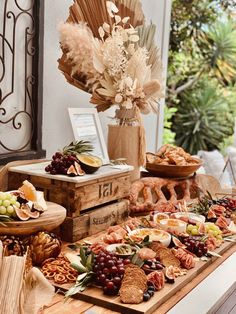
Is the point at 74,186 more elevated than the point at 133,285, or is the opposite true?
the point at 74,186

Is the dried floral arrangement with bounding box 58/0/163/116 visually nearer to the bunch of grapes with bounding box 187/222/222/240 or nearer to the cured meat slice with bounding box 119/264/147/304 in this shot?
the bunch of grapes with bounding box 187/222/222/240

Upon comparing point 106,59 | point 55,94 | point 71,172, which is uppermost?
point 106,59

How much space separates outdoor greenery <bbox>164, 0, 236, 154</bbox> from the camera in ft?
22.3

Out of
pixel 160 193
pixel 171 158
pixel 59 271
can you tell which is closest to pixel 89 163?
pixel 59 271

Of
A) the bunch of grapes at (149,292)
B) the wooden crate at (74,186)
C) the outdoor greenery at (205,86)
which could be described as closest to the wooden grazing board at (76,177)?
the wooden crate at (74,186)

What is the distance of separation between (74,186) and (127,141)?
0.60 meters

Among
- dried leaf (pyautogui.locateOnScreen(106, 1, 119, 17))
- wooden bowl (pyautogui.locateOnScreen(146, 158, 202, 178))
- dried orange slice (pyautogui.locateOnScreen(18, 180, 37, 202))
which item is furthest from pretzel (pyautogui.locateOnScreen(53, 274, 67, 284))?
dried leaf (pyautogui.locateOnScreen(106, 1, 119, 17))

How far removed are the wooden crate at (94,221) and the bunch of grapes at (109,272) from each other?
0.33 m

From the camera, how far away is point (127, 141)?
216 cm

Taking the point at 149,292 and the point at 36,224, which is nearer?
the point at 149,292

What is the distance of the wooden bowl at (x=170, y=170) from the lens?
7.45ft

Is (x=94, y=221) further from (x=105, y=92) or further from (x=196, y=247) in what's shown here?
(x=105, y=92)

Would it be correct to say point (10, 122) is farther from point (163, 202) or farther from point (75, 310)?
point (75, 310)

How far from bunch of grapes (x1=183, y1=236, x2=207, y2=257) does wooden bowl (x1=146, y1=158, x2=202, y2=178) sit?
2.29 feet
